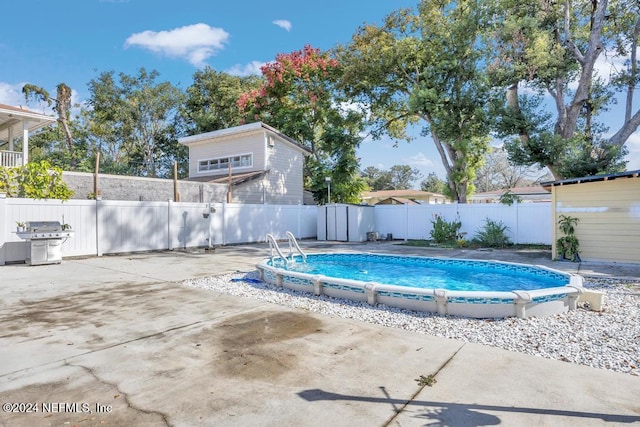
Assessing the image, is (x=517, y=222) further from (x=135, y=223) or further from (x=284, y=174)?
(x=135, y=223)

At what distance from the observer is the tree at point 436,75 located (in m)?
A: 15.7

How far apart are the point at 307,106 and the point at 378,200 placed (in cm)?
1655

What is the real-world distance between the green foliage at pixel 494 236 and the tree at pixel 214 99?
20.8m

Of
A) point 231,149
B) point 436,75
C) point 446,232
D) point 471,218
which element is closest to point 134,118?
point 231,149

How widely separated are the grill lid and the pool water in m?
5.93

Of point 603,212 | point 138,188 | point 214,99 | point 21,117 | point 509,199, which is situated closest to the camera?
point 603,212

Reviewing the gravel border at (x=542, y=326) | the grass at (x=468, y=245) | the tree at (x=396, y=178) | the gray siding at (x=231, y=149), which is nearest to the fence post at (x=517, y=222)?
the grass at (x=468, y=245)

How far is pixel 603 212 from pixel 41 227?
14261 millimetres

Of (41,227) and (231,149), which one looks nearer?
(41,227)

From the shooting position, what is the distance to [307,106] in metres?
25.0

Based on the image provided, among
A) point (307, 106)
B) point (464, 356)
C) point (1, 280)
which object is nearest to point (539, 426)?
point (464, 356)

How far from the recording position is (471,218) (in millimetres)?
15438

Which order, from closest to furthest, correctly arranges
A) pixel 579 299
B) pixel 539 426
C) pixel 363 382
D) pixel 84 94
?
pixel 539 426 < pixel 363 382 < pixel 579 299 < pixel 84 94

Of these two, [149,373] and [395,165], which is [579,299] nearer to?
[149,373]
